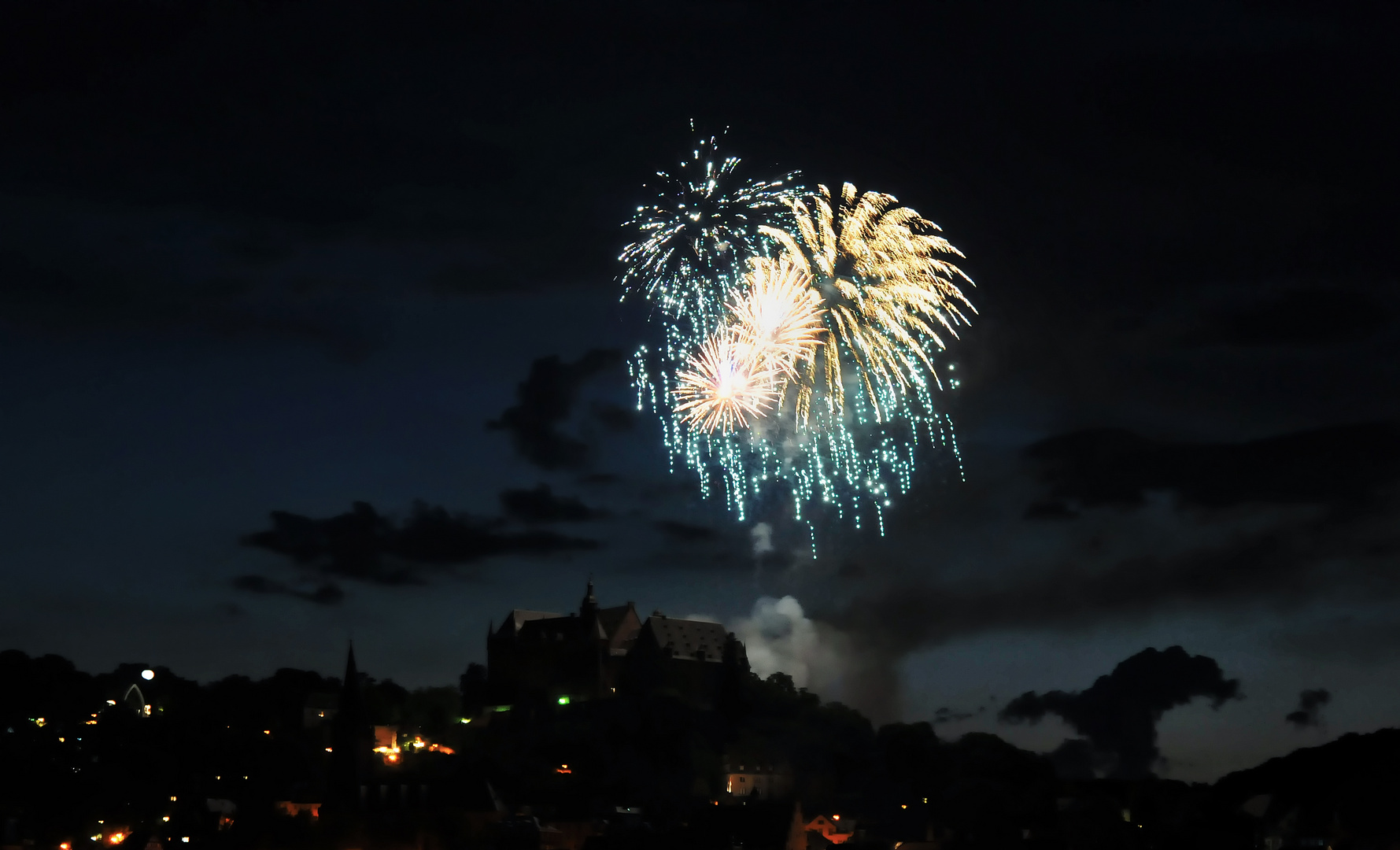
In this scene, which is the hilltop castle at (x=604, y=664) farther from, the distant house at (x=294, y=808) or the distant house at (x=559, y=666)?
the distant house at (x=294, y=808)

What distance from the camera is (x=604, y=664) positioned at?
19150 cm

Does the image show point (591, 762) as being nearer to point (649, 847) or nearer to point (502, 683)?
point (649, 847)

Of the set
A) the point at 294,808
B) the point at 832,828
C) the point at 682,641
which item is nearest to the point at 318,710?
the point at 682,641

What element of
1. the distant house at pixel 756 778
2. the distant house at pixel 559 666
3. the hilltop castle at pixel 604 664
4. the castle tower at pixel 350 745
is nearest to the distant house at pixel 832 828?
the distant house at pixel 756 778

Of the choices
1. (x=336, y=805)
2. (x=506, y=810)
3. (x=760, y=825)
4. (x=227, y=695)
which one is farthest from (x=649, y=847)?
(x=227, y=695)

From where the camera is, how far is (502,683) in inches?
7697

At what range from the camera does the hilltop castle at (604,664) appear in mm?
188250

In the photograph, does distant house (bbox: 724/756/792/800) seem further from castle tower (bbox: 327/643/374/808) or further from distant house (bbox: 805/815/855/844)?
castle tower (bbox: 327/643/374/808)

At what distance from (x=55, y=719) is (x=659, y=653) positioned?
7590 cm

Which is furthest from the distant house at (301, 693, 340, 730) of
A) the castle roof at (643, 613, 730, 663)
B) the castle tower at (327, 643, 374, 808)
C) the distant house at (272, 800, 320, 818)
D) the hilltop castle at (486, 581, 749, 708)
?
the distant house at (272, 800, 320, 818)

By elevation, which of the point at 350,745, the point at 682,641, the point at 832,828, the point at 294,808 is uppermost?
the point at 682,641

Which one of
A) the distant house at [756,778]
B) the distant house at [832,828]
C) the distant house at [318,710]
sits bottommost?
the distant house at [832,828]

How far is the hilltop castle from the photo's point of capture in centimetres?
18825

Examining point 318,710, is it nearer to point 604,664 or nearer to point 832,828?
point 604,664
